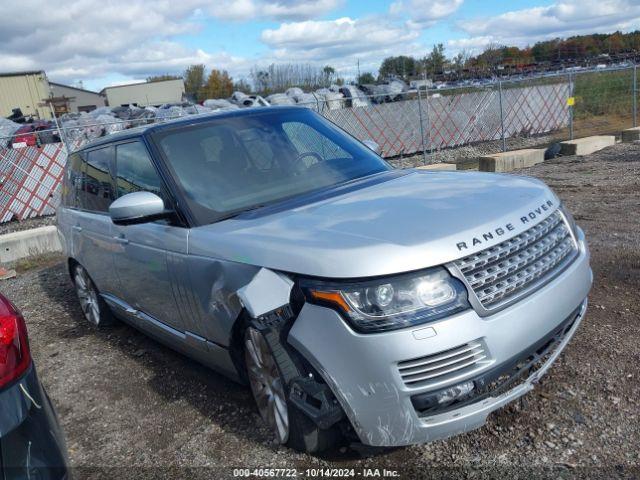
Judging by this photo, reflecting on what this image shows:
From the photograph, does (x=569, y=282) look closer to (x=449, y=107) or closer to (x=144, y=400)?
(x=144, y=400)

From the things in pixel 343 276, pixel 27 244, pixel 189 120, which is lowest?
pixel 27 244

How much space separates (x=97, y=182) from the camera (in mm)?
Result: 4582

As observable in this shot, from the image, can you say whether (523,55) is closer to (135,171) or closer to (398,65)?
(398,65)

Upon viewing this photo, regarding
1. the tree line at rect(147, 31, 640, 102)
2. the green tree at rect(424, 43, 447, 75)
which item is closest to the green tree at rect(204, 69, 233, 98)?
the tree line at rect(147, 31, 640, 102)

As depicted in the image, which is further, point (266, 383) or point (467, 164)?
point (467, 164)

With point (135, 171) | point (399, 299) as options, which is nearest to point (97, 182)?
point (135, 171)

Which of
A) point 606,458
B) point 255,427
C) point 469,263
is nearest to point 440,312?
point 469,263

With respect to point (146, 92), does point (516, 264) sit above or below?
below

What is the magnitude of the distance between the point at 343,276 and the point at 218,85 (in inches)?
2389

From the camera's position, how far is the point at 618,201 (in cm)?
740

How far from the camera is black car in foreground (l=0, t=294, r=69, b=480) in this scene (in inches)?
71.4

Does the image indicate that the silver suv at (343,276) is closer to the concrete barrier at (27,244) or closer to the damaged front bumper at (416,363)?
the damaged front bumper at (416,363)

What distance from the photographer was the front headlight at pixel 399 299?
89.9 inches

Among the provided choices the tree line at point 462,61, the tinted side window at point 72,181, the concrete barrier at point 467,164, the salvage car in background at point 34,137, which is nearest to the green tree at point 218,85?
the tree line at point 462,61
